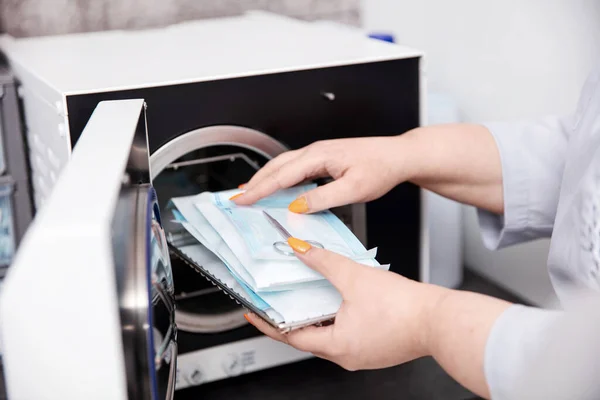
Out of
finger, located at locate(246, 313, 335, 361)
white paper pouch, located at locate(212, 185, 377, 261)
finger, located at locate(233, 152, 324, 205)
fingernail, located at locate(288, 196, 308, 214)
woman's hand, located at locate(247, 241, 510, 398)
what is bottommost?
finger, located at locate(246, 313, 335, 361)

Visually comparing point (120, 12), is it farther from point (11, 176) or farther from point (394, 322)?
point (394, 322)

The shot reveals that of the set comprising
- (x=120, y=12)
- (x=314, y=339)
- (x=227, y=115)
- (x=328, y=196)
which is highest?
(x=120, y=12)

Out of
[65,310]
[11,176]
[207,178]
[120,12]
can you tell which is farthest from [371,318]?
[120,12]

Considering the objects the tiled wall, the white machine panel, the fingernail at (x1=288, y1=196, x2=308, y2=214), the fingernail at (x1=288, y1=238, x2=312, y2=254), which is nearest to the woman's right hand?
the fingernail at (x1=288, y1=196, x2=308, y2=214)

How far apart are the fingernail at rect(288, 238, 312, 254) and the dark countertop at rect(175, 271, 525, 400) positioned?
39 cm

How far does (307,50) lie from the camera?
1.20 metres

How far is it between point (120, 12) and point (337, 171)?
0.81m

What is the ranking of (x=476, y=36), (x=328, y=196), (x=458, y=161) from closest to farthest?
(x=328, y=196), (x=458, y=161), (x=476, y=36)

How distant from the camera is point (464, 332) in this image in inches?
28.7

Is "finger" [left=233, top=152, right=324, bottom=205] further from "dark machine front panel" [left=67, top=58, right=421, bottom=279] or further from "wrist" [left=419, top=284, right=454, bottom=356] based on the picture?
"wrist" [left=419, top=284, right=454, bottom=356]

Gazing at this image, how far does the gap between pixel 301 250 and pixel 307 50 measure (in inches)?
18.5

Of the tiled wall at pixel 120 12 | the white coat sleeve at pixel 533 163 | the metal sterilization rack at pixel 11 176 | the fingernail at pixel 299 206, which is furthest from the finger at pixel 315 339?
the tiled wall at pixel 120 12

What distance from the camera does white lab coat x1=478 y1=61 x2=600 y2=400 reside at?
648 millimetres

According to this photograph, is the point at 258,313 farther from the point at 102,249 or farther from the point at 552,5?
the point at 552,5
